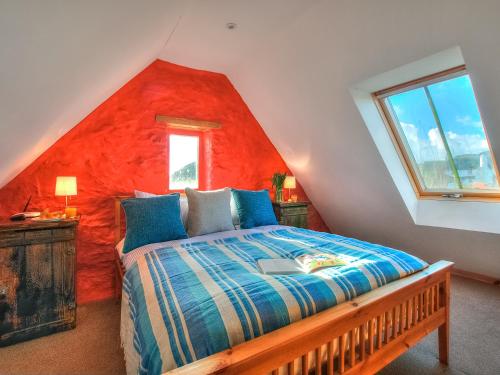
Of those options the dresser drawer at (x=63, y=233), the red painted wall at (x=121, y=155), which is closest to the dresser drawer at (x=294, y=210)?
the red painted wall at (x=121, y=155)

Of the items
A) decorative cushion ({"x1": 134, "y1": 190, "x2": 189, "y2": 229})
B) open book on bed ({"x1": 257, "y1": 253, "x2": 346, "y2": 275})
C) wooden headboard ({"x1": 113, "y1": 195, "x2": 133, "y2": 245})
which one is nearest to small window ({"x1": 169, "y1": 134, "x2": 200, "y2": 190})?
decorative cushion ({"x1": 134, "y1": 190, "x2": 189, "y2": 229})

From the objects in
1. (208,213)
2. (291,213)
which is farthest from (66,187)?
(291,213)

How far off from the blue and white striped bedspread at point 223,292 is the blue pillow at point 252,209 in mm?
863

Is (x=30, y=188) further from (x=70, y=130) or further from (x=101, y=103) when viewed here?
(x=101, y=103)

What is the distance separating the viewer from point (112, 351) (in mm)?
1848

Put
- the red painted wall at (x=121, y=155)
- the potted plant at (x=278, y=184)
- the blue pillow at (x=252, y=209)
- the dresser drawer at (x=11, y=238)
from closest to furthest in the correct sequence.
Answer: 1. the dresser drawer at (x=11, y=238)
2. the red painted wall at (x=121, y=155)
3. the blue pillow at (x=252, y=209)
4. the potted plant at (x=278, y=184)

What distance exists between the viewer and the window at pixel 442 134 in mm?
2350

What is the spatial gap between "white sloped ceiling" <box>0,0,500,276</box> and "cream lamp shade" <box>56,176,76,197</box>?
0.30m

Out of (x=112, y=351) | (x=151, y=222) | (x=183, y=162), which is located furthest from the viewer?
(x=183, y=162)

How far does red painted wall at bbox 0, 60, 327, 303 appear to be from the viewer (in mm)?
2477

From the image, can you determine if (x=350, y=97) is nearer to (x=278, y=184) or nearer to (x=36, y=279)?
(x=278, y=184)

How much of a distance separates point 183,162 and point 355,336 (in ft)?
8.64

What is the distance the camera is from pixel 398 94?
2639 mm

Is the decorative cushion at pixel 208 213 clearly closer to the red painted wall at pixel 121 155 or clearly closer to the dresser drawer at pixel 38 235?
the red painted wall at pixel 121 155
